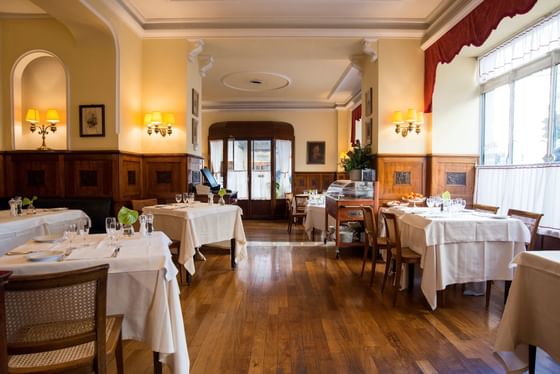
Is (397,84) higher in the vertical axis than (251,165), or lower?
higher

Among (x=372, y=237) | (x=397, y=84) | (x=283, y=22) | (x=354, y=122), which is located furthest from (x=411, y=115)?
(x=354, y=122)

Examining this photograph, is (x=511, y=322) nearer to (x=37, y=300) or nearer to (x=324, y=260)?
(x=37, y=300)

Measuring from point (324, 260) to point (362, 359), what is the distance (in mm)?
2767

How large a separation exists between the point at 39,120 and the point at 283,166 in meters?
6.23

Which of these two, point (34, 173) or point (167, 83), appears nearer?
point (34, 173)

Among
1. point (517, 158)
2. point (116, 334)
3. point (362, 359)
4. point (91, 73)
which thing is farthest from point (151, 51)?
point (517, 158)

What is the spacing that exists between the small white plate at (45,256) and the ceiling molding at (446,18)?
500 centimetres

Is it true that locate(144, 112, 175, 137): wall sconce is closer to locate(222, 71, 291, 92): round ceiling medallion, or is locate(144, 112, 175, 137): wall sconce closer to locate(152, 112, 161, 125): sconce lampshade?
locate(152, 112, 161, 125): sconce lampshade

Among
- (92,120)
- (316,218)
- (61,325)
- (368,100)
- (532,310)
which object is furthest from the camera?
(316,218)

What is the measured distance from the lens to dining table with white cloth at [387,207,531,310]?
3.22 metres

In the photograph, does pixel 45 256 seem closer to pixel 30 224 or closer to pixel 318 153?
pixel 30 224

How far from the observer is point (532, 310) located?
1918 mm

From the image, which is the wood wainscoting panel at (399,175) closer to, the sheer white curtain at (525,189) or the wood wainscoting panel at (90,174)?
the sheer white curtain at (525,189)

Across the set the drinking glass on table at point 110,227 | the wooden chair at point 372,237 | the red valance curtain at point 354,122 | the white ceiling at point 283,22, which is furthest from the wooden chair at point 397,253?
the red valance curtain at point 354,122
